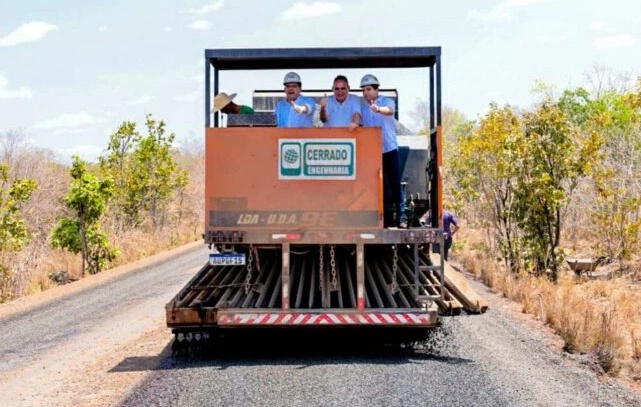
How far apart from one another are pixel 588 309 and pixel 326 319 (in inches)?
150

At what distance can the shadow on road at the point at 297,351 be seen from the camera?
759 cm

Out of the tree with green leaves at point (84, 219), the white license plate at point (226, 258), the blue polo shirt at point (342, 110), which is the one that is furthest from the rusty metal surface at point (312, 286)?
the tree with green leaves at point (84, 219)

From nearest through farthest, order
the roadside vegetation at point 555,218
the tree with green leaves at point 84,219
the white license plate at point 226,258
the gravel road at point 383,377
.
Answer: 1. the gravel road at point 383,377
2. the white license plate at point 226,258
3. the roadside vegetation at point 555,218
4. the tree with green leaves at point 84,219

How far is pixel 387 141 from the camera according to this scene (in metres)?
8.52

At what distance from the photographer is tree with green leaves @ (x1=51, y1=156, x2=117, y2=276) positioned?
762 inches

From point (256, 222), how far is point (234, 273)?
4.30 ft

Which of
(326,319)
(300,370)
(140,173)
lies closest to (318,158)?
(326,319)

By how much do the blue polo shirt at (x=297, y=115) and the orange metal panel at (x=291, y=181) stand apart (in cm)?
50

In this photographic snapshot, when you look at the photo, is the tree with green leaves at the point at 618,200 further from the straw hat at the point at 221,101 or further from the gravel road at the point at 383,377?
the straw hat at the point at 221,101

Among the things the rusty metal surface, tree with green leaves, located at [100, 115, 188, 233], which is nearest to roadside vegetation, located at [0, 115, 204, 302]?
tree with green leaves, located at [100, 115, 188, 233]

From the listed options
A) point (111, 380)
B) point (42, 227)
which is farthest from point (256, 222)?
point (42, 227)

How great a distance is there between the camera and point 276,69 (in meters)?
9.43

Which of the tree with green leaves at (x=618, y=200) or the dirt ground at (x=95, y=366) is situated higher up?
the tree with green leaves at (x=618, y=200)

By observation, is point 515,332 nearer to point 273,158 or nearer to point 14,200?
point 273,158
